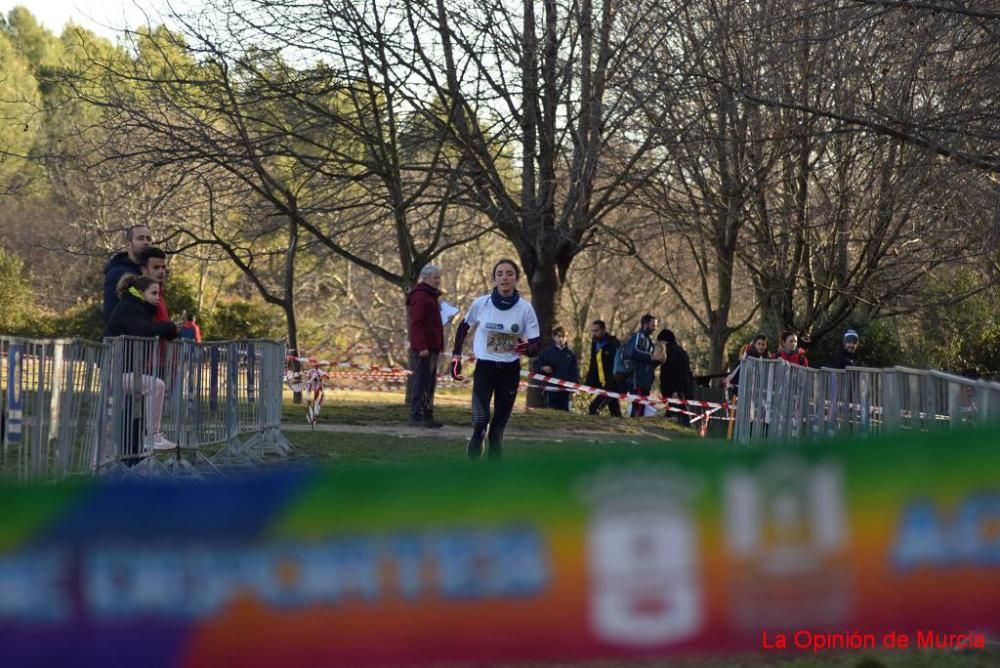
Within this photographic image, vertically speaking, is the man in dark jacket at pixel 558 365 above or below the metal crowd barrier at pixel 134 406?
above

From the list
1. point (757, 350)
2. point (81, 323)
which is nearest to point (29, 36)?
point (81, 323)

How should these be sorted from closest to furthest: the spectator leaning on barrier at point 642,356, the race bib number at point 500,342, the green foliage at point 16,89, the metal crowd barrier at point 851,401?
the metal crowd barrier at point 851,401 → the race bib number at point 500,342 → the spectator leaning on barrier at point 642,356 → the green foliage at point 16,89

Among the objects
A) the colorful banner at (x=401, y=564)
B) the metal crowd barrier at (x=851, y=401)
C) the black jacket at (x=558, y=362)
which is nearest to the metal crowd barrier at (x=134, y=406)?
the metal crowd barrier at (x=851, y=401)

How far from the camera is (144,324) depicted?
39.4ft

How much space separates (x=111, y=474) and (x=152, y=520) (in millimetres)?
7118

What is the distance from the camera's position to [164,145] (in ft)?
79.8

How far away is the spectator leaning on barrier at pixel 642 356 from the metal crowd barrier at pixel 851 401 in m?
7.77

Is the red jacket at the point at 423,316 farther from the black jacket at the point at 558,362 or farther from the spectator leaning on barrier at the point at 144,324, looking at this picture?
the black jacket at the point at 558,362

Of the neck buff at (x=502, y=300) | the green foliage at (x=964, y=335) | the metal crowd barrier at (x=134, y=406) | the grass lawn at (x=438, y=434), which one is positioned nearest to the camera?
the metal crowd barrier at (x=134, y=406)

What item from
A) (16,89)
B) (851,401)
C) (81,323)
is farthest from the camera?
(16,89)

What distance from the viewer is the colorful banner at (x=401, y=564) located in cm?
414

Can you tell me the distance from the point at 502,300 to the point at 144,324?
279 centimetres

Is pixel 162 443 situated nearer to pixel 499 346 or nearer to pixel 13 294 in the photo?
pixel 499 346

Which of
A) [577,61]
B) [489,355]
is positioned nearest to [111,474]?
[489,355]
